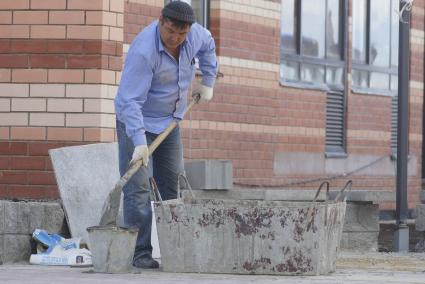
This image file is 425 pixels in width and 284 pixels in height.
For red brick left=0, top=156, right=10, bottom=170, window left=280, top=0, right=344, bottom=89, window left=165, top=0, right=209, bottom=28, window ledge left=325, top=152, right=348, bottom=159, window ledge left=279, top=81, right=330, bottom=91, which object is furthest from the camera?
window ledge left=325, top=152, right=348, bottom=159

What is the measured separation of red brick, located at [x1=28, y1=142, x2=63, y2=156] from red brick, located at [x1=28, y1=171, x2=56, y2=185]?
170mm

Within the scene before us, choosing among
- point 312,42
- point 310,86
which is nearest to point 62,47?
point 310,86

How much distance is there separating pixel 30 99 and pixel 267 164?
179 inches

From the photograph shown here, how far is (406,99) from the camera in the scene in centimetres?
1418

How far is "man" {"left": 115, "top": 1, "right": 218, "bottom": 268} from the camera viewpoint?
10211 millimetres

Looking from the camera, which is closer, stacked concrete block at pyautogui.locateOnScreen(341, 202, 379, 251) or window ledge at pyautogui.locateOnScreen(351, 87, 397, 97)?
stacked concrete block at pyautogui.locateOnScreen(341, 202, 379, 251)

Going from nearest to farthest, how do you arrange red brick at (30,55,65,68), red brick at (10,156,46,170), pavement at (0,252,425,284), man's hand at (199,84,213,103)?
pavement at (0,252,425,284)
man's hand at (199,84,213,103)
red brick at (30,55,65,68)
red brick at (10,156,46,170)

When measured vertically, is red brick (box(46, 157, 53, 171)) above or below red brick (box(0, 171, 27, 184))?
above

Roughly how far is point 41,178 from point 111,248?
3220mm

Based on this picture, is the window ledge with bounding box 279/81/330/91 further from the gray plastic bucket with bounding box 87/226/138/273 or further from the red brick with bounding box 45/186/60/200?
the gray plastic bucket with bounding box 87/226/138/273

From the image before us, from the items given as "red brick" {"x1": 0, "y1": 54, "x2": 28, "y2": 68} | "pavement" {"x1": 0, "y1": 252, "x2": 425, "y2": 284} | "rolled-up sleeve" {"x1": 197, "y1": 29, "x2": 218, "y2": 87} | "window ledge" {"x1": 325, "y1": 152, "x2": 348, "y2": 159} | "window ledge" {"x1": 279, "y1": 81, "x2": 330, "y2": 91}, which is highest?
"window ledge" {"x1": 279, "y1": 81, "x2": 330, "y2": 91}

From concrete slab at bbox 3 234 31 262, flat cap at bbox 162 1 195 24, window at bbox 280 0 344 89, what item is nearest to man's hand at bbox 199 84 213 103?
flat cap at bbox 162 1 195 24

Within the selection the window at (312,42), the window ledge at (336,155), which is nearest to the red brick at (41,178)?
the window at (312,42)

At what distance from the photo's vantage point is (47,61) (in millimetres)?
13102
